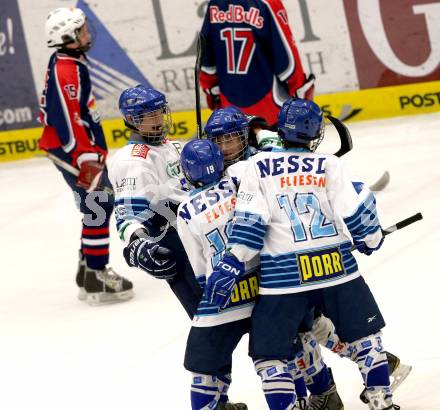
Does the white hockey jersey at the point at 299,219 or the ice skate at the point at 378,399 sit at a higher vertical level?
the white hockey jersey at the point at 299,219

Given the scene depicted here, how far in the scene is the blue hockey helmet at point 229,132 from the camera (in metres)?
3.93

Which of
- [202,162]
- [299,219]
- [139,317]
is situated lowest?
[139,317]

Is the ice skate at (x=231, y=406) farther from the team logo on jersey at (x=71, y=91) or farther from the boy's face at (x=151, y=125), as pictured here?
the team logo on jersey at (x=71, y=91)

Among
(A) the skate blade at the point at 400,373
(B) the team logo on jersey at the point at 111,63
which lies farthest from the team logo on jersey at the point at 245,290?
(B) the team logo on jersey at the point at 111,63

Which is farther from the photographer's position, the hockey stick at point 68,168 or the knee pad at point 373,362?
the hockey stick at point 68,168

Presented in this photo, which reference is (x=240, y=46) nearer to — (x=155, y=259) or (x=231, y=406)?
(x=155, y=259)

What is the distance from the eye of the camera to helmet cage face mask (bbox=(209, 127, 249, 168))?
3.95 meters

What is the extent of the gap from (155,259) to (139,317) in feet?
5.83

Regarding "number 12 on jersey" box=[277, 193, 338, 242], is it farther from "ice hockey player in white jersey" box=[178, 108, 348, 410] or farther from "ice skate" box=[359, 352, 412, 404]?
"ice skate" box=[359, 352, 412, 404]

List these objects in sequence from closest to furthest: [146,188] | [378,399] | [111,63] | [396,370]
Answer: [378,399] → [396,370] → [146,188] → [111,63]

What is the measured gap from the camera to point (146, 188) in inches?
172

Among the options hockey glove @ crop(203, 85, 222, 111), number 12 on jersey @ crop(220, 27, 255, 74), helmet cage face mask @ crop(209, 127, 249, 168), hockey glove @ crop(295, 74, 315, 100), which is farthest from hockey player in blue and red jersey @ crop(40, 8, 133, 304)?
helmet cage face mask @ crop(209, 127, 249, 168)

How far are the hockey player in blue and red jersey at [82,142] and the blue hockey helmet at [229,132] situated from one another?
82.3 inches

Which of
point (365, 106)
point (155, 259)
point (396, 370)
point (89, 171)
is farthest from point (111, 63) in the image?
point (396, 370)
